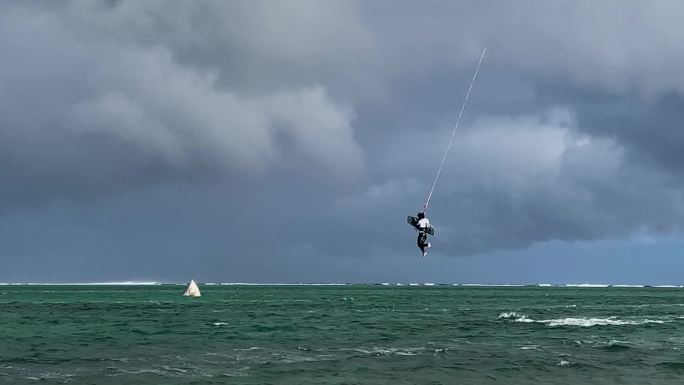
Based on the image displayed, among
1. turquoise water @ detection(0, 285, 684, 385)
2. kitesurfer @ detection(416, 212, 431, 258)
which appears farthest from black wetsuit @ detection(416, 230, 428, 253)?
turquoise water @ detection(0, 285, 684, 385)

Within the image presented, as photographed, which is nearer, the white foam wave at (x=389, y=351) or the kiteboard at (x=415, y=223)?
the kiteboard at (x=415, y=223)

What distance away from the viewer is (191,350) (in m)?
44.4

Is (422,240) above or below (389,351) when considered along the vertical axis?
above

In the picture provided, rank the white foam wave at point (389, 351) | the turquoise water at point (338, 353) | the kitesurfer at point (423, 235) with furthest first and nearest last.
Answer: the white foam wave at point (389, 351) → the kitesurfer at point (423, 235) → the turquoise water at point (338, 353)

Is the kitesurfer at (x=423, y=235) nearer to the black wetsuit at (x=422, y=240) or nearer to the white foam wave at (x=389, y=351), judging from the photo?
the black wetsuit at (x=422, y=240)

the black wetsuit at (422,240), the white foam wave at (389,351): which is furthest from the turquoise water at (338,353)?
the black wetsuit at (422,240)


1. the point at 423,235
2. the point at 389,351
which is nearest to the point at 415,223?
the point at 423,235

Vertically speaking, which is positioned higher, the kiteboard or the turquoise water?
the kiteboard

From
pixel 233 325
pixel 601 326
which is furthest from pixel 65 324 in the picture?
pixel 601 326

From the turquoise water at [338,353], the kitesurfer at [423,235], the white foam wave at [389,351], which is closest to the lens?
the turquoise water at [338,353]

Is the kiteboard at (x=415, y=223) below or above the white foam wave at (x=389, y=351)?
above

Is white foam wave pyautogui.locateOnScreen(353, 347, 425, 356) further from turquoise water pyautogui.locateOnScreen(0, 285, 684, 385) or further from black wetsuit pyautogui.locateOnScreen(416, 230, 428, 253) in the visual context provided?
black wetsuit pyautogui.locateOnScreen(416, 230, 428, 253)

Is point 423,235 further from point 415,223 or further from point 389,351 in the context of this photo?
point 389,351

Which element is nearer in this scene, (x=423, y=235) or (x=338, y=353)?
(x=423, y=235)
